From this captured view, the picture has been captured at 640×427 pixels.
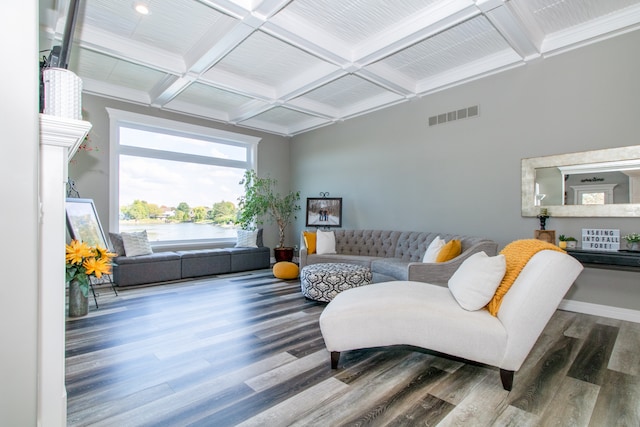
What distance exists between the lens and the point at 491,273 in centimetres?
220

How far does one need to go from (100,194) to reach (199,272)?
2091mm

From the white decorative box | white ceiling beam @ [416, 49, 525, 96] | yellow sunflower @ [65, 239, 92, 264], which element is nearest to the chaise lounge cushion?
the white decorative box

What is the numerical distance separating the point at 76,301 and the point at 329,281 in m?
2.83

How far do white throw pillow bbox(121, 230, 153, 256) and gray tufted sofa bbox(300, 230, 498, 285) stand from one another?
8.67 feet

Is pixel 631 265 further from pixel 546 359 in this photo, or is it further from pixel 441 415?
pixel 441 415

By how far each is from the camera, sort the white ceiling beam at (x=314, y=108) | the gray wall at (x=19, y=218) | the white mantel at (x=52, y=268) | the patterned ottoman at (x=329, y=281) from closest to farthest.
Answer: the gray wall at (x=19, y=218)
the white mantel at (x=52, y=268)
the patterned ottoman at (x=329, y=281)
the white ceiling beam at (x=314, y=108)

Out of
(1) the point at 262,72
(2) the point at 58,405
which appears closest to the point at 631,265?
(2) the point at 58,405

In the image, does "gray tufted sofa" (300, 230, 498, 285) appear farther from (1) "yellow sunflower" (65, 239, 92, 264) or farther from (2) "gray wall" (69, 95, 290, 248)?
(2) "gray wall" (69, 95, 290, 248)

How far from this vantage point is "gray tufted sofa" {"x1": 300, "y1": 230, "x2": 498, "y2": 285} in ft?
12.6

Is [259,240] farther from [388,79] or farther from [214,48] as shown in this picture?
[388,79]

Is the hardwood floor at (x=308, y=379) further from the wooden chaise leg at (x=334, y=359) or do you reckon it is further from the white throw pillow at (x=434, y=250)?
the white throw pillow at (x=434, y=250)

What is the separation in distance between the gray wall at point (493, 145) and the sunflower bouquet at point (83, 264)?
14.2 ft

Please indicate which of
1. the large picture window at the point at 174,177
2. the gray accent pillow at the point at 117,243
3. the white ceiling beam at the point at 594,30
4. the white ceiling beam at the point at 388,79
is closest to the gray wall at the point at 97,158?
the large picture window at the point at 174,177

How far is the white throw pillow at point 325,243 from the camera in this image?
568 centimetres
